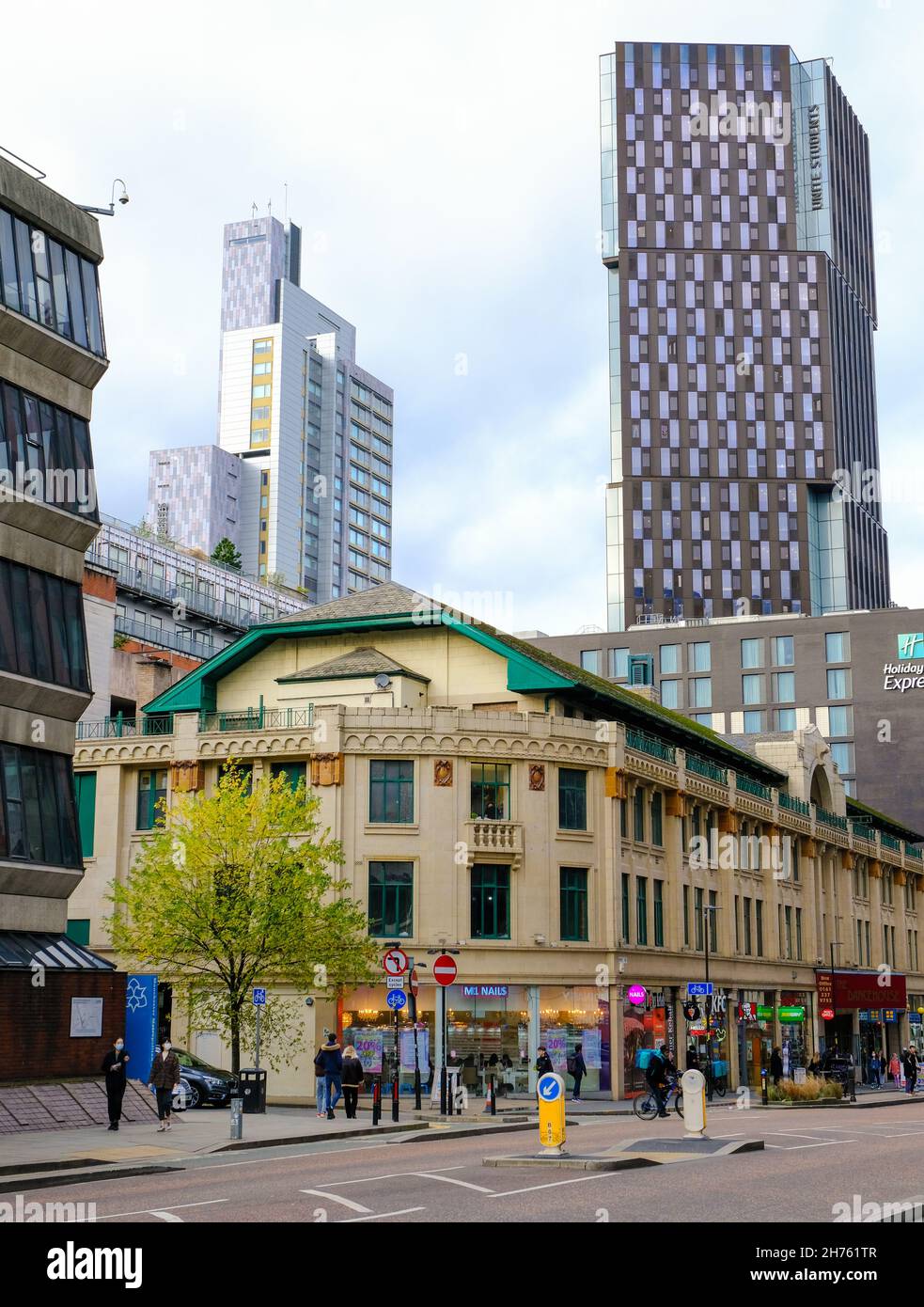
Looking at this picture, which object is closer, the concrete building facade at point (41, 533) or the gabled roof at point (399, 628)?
the concrete building facade at point (41, 533)

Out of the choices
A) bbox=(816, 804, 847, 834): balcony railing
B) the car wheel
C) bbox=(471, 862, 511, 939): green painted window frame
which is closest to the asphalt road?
the car wheel

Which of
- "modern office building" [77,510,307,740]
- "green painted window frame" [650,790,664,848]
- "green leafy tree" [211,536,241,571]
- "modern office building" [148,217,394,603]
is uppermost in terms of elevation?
"modern office building" [148,217,394,603]

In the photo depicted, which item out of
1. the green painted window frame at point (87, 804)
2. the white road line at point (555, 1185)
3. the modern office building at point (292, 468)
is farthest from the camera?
the modern office building at point (292, 468)

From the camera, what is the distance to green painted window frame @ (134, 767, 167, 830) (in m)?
50.9

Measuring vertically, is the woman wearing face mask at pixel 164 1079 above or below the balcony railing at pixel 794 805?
below

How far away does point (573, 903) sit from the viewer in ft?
164

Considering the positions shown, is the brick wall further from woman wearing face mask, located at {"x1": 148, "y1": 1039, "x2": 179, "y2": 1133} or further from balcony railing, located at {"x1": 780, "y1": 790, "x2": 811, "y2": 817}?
balcony railing, located at {"x1": 780, "y1": 790, "x2": 811, "y2": 817}

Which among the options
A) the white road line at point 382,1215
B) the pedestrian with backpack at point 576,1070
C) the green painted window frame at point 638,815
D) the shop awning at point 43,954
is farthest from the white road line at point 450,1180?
the green painted window frame at point 638,815

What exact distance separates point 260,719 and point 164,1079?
70.2 feet

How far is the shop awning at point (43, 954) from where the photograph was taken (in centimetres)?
2980

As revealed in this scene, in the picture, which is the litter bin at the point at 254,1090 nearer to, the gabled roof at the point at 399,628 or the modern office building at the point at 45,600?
the modern office building at the point at 45,600

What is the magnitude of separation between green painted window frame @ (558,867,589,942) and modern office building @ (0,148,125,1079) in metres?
19.8

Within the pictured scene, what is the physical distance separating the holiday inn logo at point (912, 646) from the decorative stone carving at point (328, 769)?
70.8 m

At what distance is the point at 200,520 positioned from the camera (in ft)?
587
